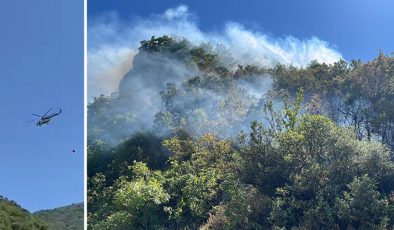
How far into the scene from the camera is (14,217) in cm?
1549

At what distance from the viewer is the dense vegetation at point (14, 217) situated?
15.0m

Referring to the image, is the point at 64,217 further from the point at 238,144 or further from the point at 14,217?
the point at 238,144

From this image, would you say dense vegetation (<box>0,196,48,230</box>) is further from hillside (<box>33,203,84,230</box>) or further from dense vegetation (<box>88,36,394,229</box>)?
dense vegetation (<box>88,36,394,229</box>)

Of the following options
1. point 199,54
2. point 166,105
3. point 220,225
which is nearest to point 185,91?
point 166,105

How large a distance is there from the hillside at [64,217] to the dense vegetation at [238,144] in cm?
75

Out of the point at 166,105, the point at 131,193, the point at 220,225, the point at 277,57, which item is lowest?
the point at 220,225

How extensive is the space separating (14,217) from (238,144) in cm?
626

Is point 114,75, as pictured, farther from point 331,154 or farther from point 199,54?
point 331,154

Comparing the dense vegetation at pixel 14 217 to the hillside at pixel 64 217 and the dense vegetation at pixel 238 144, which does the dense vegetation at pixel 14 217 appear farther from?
the dense vegetation at pixel 238 144

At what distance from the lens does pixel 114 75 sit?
1684 centimetres

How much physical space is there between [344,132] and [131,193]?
4.45 meters

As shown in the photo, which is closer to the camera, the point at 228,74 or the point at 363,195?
the point at 363,195

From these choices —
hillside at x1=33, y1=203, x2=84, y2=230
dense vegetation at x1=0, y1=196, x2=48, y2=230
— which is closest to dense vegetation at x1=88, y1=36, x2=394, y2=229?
hillside at x1=33, y1=203, x2=84, y2=230

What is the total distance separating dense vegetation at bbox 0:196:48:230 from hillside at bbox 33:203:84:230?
242mm
